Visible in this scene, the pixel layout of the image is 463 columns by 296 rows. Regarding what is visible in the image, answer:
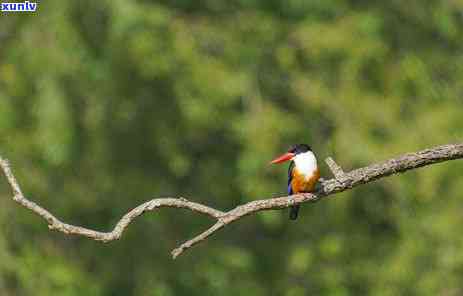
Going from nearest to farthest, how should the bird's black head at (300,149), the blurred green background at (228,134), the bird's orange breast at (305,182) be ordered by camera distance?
the bird's orange breast at (305,182)
the bird's black head at (300,149)
the blurred green background at (228,134)

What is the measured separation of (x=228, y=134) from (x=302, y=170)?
5.30m

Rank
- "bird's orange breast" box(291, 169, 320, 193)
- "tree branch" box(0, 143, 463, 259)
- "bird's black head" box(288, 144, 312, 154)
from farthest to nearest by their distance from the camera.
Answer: "bird's black head" box(288, 144, 312, 154) → "bird's orange breast" box(291, 169, 320, 193) → "tree branch" box(0, 143, 463, 259)

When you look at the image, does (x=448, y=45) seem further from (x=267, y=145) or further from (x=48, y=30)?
(x=48, y=30)

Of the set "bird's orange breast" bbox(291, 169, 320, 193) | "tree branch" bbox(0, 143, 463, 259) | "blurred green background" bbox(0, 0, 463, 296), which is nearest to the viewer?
"tree branch" bbox(0, 143, 463, 259)

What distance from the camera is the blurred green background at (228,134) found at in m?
8.73

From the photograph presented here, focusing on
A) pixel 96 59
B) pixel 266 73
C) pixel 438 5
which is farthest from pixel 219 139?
pixel 438 5

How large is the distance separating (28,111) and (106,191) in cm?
114

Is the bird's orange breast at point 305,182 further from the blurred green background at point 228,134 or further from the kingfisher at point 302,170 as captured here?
the blurred green background at point 228,134

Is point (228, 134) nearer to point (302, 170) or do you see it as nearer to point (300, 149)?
point (300, 149)

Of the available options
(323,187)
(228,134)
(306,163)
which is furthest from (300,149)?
(228,134)

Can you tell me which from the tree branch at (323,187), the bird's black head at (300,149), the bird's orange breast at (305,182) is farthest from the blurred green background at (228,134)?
the tree branch at (323,187)

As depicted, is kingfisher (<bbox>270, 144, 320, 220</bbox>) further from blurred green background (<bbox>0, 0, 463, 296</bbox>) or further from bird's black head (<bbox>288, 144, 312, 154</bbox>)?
blurred green background (<bbox>0, 0, 463, 296</bbox>)

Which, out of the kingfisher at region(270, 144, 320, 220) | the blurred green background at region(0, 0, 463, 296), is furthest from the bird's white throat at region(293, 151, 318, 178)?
the blurred green background at region(0, 0, 463, 296)

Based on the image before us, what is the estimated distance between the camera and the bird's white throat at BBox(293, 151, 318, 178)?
14.7 ft
